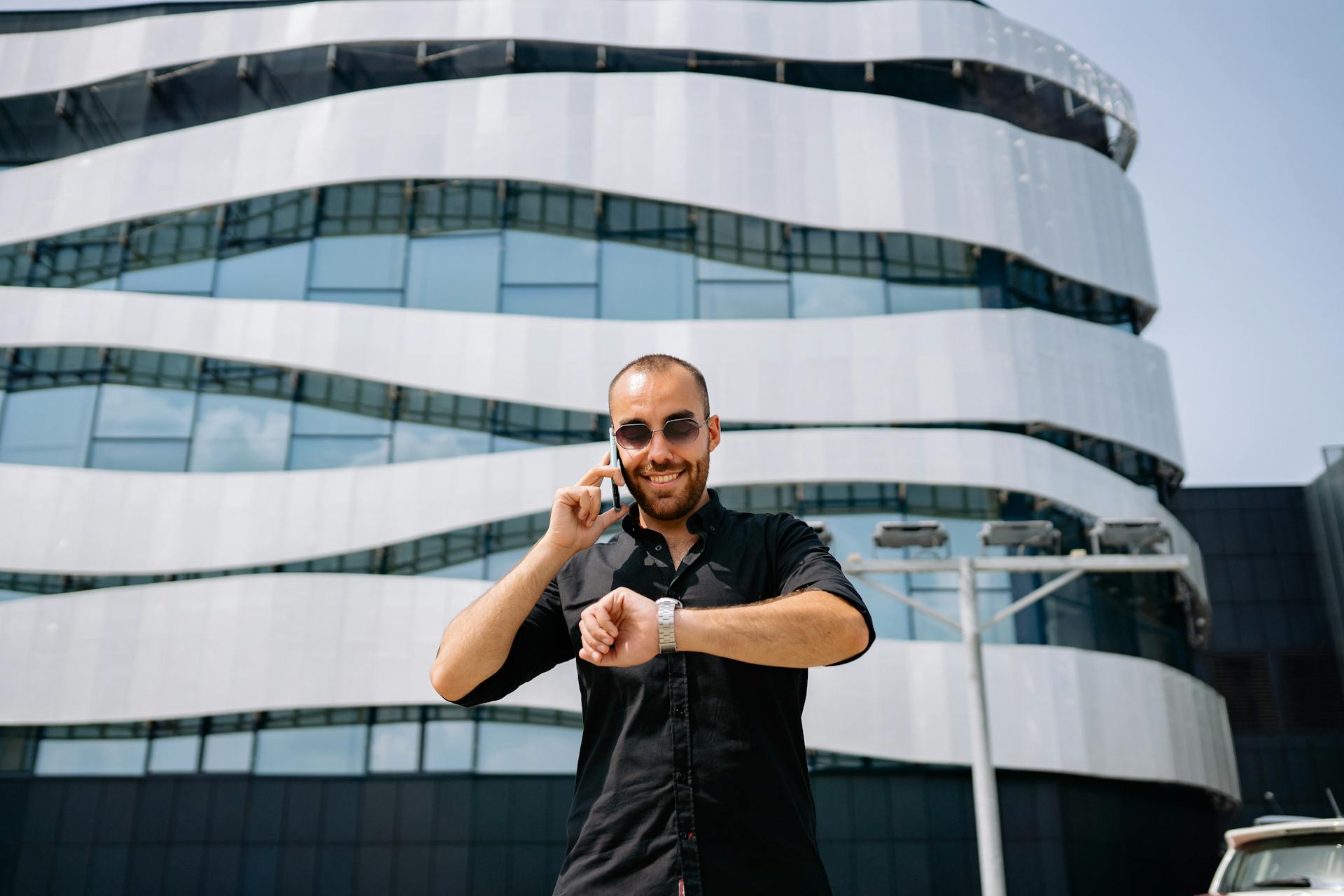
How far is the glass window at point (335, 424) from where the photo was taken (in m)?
22.1

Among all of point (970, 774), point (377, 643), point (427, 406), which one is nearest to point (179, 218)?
point (427, 406)

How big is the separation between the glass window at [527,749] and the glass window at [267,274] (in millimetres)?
9546

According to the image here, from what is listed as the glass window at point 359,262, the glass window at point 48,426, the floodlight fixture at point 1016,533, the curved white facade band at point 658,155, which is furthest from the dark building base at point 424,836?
the curved white facade band at point 658,155

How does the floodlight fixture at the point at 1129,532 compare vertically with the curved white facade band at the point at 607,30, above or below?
below

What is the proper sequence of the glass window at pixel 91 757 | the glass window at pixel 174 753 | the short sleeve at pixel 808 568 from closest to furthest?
the short sleeve at pixel 808 568 < the glass window at pixel 174 753 < the glass window at pixel 91 757

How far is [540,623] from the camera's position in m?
3.01

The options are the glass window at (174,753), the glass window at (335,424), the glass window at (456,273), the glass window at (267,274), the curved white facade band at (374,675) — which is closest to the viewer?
the curved white facade band at (374,675)

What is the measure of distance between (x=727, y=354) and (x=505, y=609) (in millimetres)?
19093

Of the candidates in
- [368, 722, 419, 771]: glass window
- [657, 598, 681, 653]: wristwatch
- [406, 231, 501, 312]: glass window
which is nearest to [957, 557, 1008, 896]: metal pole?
[368, 722, 419, 771]: glass window

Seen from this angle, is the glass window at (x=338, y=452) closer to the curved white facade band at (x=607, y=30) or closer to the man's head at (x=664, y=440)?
the curved white facade band at (x=607, y=30)

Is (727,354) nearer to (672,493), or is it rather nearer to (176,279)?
(176,279)

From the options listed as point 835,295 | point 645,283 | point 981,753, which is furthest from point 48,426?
point 981,753

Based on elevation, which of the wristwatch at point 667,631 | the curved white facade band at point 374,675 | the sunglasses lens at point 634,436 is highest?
the curved white facade band at point 374,675

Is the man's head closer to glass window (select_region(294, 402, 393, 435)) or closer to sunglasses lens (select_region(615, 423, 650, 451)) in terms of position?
sunglasses lens (select_region(615, 423, 650, 451))
